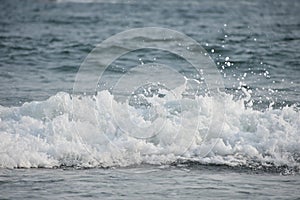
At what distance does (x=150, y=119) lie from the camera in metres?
11.0

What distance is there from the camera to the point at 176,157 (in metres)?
9.62

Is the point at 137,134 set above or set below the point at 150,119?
below

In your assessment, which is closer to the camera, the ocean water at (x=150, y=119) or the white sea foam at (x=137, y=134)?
the ocean water at (x=150, y=119)

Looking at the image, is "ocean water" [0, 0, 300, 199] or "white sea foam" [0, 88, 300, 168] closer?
"ocean water" [0, 0, 300, 199]

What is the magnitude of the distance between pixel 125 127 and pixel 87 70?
5548 millimetres

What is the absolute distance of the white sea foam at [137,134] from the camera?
31.2 ft

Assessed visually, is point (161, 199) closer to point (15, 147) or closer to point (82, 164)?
point (82, 164)

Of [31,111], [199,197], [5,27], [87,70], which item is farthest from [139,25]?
[199,197]

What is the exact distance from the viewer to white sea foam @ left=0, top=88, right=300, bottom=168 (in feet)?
31.2

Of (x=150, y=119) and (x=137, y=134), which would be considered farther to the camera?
(x=150, y=119)

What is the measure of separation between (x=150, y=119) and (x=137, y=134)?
0.63 m

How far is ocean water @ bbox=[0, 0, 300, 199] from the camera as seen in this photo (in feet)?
28.2

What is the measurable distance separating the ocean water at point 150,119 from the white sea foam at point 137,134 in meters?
0.02

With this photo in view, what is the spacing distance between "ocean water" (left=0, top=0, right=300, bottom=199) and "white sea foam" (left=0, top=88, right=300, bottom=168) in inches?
0.6
